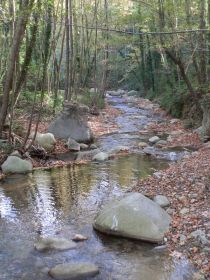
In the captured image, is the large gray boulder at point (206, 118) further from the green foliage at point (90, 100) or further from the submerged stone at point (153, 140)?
the green foliage at point (90, 100)

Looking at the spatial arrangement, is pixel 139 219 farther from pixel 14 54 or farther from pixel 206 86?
pixel 206 86

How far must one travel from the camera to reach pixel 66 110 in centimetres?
1691

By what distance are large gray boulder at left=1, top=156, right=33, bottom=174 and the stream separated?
31 cm

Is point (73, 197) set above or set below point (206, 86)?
below

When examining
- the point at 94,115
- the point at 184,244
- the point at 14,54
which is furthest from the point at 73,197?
the point at 94,115

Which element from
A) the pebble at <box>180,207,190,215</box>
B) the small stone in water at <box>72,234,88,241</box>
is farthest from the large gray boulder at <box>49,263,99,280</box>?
the pebble at <box>180,207,190,215</box>

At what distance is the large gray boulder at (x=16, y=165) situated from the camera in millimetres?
11586

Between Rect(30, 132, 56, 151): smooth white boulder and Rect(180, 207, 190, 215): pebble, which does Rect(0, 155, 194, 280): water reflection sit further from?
Rect(30, 132, 56, 151): smooth white boulder

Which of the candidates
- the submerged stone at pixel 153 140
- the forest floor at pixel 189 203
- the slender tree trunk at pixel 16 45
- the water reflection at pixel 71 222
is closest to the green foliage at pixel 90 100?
the submerged stone at pixel 153 140

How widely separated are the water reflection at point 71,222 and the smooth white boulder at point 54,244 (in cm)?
14

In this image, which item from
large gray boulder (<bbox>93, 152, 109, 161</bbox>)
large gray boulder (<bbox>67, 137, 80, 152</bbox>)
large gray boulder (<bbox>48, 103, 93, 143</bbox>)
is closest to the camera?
large gray boulder (<bbox>93, 152, 109, 161</bbox>)

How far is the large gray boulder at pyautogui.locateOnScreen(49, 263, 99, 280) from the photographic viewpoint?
5.81 m

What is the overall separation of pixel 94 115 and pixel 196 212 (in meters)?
17.8

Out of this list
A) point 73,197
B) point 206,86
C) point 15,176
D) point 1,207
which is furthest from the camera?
point 206,86
